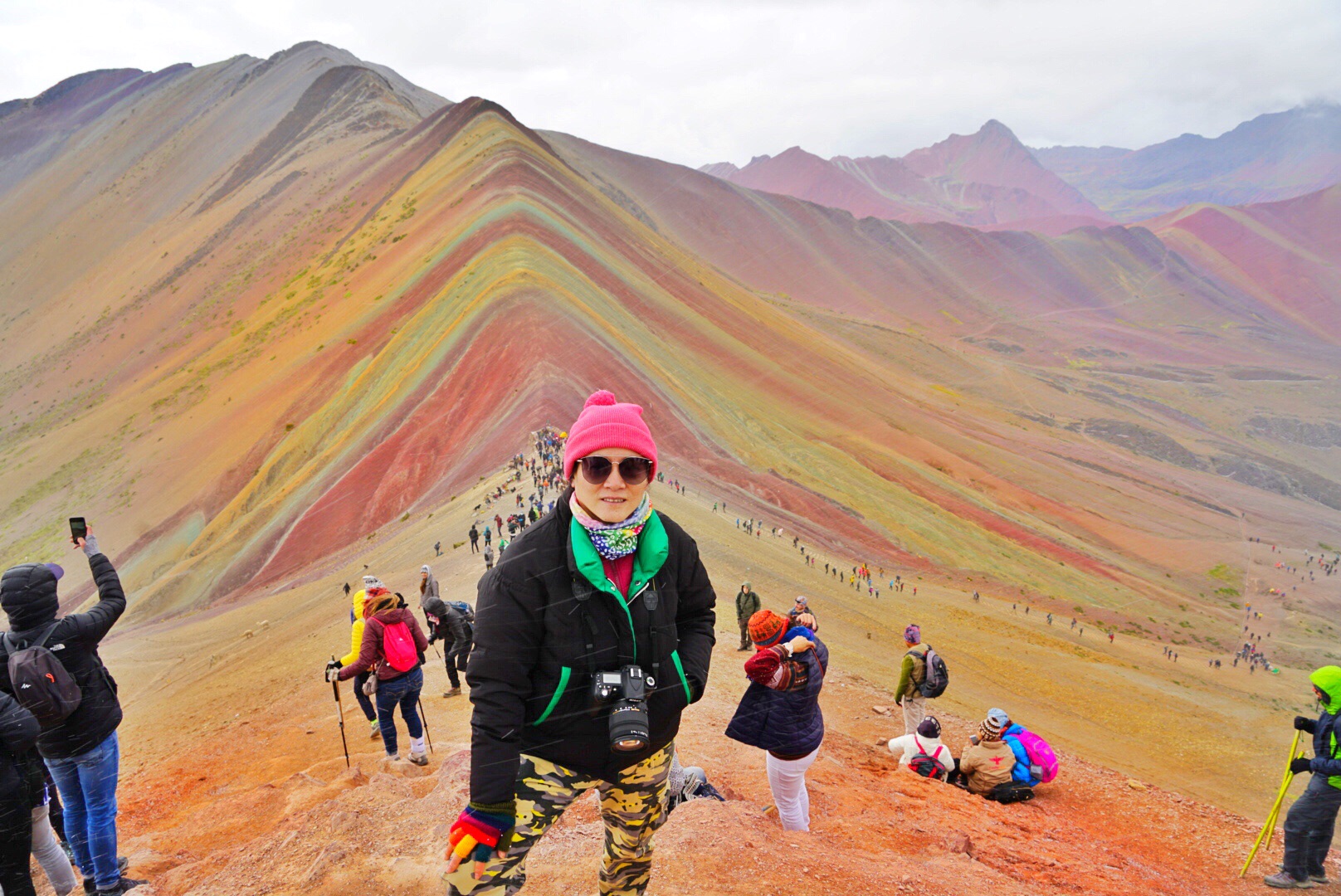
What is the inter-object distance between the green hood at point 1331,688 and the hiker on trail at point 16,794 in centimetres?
807

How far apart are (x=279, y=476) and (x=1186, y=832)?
1086 inches

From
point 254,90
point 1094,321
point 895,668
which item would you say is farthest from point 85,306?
point 1094,321

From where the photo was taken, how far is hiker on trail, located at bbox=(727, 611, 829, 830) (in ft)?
15.0

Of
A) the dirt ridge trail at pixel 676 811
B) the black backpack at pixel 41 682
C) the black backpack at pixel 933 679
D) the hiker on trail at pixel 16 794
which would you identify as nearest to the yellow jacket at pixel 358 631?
the dirt ridge trail at pixel 676 811

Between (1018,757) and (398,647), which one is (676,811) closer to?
(398,647)

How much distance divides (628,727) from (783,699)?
2.30 m

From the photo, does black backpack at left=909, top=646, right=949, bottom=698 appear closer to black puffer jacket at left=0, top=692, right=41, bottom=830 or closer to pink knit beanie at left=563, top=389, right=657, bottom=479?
pink knit beanie at left=563, top=389, right=657, bottom=479

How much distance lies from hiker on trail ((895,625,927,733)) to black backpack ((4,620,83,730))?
630cm

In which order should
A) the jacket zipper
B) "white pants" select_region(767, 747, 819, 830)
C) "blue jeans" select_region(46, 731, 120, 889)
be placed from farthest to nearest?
"white pants" select_region(767, 747, 819, 830) < "blue jeans" select_region(46, 731, 120, 889) < the jacket zipper

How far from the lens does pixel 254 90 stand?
94188 mm

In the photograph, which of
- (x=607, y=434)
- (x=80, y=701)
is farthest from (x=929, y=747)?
(x=80, y=701)

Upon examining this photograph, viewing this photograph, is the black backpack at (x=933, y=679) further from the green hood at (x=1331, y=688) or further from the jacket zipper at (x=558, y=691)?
the jacket zipper at (x=558, y=691)

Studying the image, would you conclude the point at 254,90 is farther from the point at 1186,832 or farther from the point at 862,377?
the point at 1186,832

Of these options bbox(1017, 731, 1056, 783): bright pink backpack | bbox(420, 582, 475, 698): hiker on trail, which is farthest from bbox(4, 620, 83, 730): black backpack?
bbox(1017, 731, 1056, 783): bright pink backpack
